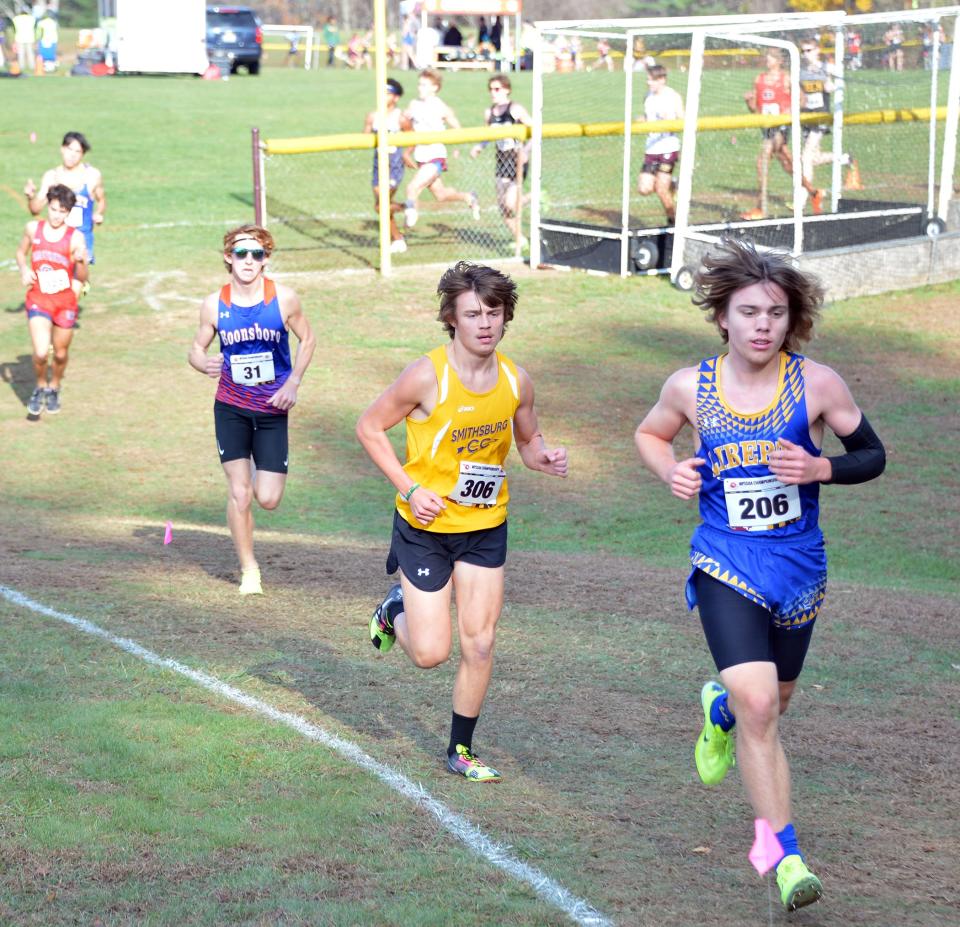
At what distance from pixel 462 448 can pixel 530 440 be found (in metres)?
0.40

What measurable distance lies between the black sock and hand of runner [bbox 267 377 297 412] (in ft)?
10.3

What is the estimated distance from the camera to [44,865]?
457 centimetres

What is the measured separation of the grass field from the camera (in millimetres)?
4602

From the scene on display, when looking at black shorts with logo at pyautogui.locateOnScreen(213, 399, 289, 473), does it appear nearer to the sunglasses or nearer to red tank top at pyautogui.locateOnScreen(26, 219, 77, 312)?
the sunglasses

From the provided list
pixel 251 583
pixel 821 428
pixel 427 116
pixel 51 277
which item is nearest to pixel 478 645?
pixel 821 428

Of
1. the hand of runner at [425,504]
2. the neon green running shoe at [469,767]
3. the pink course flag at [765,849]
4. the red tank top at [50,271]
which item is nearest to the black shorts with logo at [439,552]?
the hand of runner at [425,504]

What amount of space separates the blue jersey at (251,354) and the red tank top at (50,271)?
5.62m

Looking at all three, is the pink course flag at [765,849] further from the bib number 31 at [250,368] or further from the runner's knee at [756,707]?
the bib number 31 at [250,368]

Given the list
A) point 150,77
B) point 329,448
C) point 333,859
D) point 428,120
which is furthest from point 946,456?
point 150,77

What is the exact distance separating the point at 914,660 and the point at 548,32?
42.1 ft

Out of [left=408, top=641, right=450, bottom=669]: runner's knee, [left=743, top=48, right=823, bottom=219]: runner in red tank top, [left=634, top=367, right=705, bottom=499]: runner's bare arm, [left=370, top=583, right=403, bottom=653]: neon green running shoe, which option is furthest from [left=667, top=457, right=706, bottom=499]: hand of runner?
[left=743, top=48, right=823, bottom=219]: runner in red tank top

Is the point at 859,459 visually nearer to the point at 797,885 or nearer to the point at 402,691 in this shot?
the point at 797,885

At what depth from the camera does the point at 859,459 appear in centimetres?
468

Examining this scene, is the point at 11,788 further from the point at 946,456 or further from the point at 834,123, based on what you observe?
the point at 834,123
